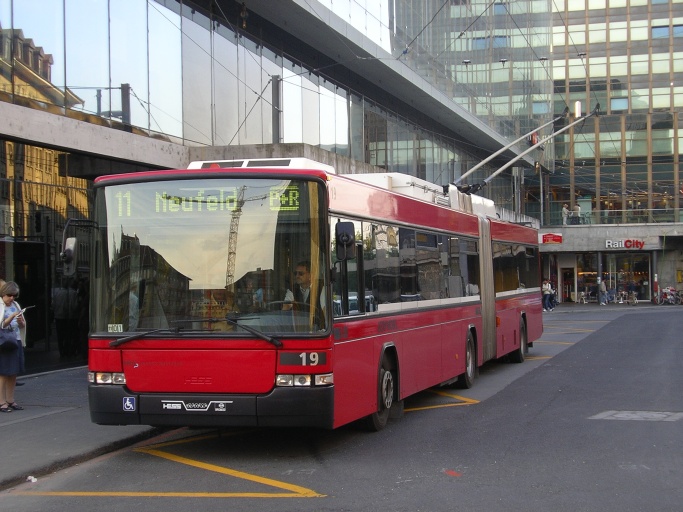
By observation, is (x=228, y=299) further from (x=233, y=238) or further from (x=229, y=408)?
(x=229, y=408)

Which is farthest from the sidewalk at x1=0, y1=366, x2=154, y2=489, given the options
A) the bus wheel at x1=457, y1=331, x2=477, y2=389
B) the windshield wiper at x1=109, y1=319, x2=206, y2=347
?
the bus wheel at x1=457, y1=331, x2=477, y2=389

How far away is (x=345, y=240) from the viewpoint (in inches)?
354

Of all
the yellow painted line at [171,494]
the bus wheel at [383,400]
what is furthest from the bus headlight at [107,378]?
the bus wheel at [383,400]

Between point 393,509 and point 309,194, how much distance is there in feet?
10.9

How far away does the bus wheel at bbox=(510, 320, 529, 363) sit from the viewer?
20.0m

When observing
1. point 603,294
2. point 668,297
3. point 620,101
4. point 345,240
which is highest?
point 620,101

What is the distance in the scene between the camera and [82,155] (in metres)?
17.6

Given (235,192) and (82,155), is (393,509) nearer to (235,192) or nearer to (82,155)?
(235,192)

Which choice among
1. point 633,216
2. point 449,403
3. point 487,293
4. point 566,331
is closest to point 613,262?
point 633,216

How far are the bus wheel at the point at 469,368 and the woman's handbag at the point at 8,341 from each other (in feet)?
23.4

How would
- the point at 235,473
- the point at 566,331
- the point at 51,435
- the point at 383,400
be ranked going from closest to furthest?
the point at 235,473 → the point at 51,435 → the point at 383,400 → the point at 566,331

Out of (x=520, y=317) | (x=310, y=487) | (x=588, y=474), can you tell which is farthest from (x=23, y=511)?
(x=520, y=317)

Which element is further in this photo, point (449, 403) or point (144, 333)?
point (449, 403)

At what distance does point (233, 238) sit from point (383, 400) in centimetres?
299
